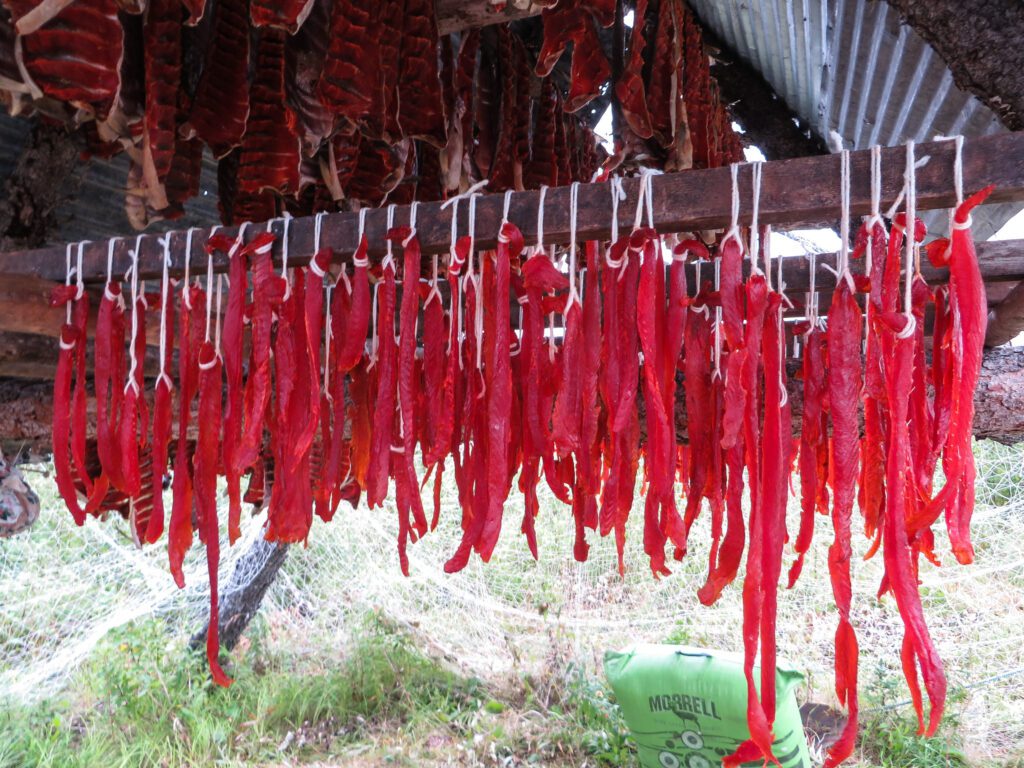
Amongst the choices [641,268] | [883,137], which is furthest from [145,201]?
[883,137]

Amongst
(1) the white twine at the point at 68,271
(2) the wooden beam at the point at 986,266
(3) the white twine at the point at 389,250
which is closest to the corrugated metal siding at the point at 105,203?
(1) the white twine at the point at 68,271

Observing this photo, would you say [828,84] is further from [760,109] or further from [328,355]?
[328,355]

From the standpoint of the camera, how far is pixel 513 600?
7.05m

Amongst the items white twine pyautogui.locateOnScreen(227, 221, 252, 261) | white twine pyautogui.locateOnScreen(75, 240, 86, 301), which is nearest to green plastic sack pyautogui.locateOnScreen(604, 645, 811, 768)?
white twine pyautogui.locateOnScreen(227, 221, 252, 261)

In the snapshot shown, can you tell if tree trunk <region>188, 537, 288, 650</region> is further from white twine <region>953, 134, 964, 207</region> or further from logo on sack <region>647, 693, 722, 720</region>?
white twine <region>953, 134, 964, 207</region>

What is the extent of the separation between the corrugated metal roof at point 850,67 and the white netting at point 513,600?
379cm

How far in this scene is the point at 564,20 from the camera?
170cm

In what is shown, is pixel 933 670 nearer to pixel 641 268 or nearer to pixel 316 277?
pixel 641 268

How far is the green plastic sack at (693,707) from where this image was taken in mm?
4160

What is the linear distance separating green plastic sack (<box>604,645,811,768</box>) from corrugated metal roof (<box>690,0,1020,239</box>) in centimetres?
311

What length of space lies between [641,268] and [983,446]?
7.70 meters

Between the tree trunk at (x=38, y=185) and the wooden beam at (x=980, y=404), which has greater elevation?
the tree trunk at (x=38, y=185)

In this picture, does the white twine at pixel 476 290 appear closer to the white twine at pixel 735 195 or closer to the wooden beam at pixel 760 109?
the white twine at pixel 735 195

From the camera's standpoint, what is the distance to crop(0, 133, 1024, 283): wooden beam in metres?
1.00
